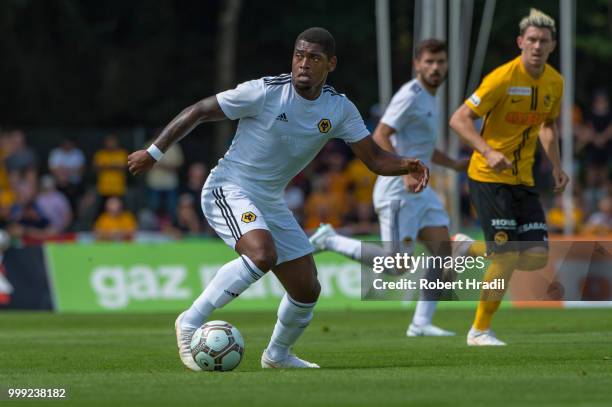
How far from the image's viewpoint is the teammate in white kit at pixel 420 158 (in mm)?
14500

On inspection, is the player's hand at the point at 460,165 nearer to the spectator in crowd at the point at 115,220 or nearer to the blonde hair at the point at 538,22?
the blonde hair at the point at 538,22

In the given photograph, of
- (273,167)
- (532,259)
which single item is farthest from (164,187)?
(273,167)

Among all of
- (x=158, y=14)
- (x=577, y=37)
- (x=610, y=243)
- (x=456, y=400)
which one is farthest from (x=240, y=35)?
(x=456, y=400)

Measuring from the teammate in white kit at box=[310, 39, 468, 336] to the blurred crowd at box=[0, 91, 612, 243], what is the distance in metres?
9.15

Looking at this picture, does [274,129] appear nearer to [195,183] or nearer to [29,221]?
[29,221]

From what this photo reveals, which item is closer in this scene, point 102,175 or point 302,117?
point 302,117

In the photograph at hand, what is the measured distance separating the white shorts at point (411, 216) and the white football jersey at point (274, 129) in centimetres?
445

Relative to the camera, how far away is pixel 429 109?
48.3 feet

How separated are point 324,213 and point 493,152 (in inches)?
534

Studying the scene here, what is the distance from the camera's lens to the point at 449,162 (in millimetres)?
14922

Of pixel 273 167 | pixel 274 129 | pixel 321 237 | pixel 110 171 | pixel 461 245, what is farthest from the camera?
pixel 110 171

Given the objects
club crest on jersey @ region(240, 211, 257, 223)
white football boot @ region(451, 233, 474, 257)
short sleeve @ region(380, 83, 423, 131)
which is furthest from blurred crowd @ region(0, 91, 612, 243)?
club crest on jersey @ region(240, 211, 257, 223)

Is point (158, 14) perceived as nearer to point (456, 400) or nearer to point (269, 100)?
point (269, 100)

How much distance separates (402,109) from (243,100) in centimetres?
455
